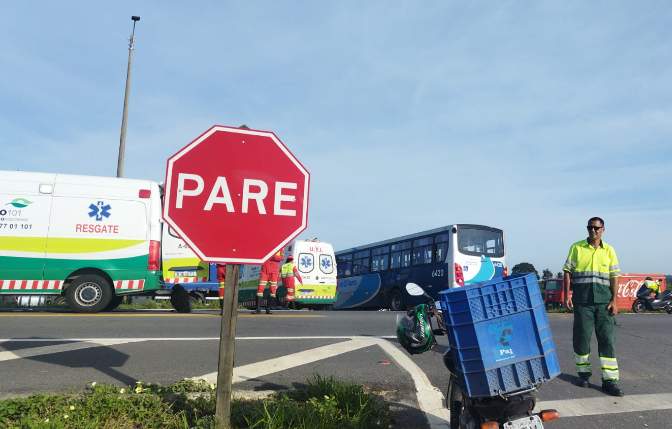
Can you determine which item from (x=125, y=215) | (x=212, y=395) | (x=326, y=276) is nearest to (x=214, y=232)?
(x=212, y=395)

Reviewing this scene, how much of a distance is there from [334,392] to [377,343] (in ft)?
12.5

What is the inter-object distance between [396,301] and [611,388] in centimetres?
1720

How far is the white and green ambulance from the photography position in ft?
38.2

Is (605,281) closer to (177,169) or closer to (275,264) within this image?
(177,169)

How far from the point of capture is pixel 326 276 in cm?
2052

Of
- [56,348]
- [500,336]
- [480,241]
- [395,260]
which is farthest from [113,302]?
[480,241]

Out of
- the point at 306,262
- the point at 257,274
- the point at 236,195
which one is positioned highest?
the point at 306,262

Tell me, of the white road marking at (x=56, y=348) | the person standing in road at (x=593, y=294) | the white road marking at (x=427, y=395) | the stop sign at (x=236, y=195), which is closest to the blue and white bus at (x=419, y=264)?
the white road marking at (x=427, y=395)

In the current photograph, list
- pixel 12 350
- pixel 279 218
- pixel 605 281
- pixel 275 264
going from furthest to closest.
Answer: pixel 275 264 < pixel 12 350 < pixel 605 281 < pixel 279 218

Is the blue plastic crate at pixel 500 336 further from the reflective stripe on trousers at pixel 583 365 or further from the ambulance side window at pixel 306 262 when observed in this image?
the ambulance side window at pixel 306 262

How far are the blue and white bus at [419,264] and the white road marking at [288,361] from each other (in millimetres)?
9428

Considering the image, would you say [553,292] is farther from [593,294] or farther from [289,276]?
[593,294]

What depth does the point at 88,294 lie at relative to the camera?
11953 mm

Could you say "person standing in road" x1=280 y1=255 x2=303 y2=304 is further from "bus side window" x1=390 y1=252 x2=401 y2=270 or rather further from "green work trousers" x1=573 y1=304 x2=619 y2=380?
"green work trousers" x1=573 y1=304 x2=619 y2=380
